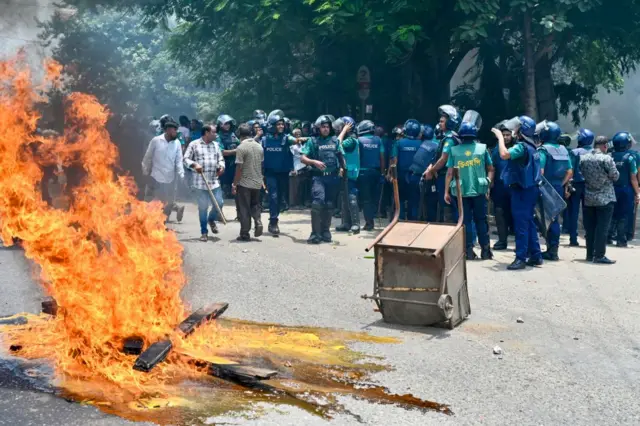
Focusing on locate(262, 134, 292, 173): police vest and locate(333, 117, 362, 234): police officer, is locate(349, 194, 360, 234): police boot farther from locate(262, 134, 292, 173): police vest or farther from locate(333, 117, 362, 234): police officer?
locate(262, 134, 292, 173): police vest

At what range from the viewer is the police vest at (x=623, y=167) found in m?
13.4

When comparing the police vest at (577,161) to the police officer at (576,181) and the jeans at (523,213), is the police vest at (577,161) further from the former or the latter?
the jeans at (523,213)

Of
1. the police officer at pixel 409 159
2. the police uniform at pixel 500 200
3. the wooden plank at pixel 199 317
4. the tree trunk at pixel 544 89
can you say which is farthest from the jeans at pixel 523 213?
the tree trunk at pixel 544 89

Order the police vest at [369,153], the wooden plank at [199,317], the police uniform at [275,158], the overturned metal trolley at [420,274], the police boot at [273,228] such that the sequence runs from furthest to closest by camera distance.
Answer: the police vest at [369,153] → the police uniform at [275,158] → the police boot at [273,228] → the overturned metal trolley at [420,274] → the wooden plank at [199,317]

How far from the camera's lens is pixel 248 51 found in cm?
2450

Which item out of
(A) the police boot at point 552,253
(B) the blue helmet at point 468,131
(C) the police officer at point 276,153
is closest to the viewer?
(B) the blue helmet at point 468,131

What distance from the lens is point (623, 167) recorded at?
13453mm

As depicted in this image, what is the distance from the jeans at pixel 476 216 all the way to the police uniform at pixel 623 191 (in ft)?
10.4

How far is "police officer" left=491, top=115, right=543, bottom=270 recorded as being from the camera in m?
10.6

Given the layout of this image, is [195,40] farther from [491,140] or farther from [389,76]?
[491,140]

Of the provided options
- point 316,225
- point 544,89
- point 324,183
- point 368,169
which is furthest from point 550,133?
point 544,89

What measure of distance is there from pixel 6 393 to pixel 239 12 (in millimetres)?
16453

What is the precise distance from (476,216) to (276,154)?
179 inches

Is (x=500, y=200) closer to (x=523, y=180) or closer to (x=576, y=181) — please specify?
(x=576, y=181)
